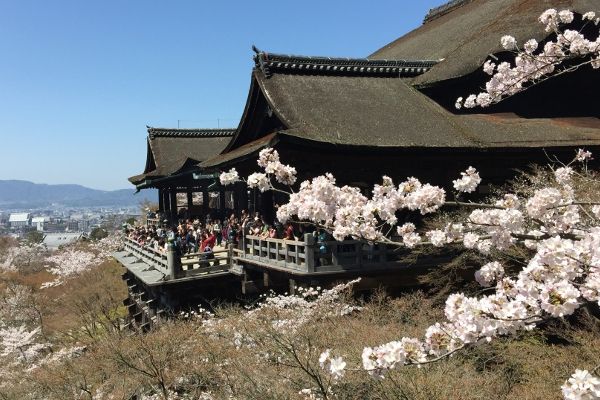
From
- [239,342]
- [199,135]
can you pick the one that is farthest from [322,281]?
[199,135]

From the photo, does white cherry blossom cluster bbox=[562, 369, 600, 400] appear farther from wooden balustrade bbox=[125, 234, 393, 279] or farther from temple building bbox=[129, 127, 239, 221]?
temple building bbox=[129, 127, 239, 221]

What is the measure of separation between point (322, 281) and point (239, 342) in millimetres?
2288

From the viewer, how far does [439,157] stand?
505 inches

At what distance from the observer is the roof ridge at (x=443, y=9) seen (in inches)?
1042

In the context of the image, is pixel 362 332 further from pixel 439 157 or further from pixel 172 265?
pixel 172 265

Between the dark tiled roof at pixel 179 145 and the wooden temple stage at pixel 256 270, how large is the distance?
20.9ft

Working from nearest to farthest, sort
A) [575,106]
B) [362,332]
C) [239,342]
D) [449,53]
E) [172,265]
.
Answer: [362,332]
[239,342]
[172,265]
[575,106]
[449,53]

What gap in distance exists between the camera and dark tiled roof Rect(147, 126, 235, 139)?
27109 mm

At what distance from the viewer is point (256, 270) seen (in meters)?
13.8

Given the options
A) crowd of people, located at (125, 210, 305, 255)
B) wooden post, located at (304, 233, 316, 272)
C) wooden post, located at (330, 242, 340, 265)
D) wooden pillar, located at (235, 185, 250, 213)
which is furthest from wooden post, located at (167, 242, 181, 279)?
wooden post, located at (330, 242, 340, 265)

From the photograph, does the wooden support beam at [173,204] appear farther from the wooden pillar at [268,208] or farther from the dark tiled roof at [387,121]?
the dark tiled roof at [387,121]

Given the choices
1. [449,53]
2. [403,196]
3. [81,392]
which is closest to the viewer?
[403,196]

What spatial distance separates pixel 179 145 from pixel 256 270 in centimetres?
1475

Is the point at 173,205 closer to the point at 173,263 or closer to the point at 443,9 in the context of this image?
the point at 173,263
